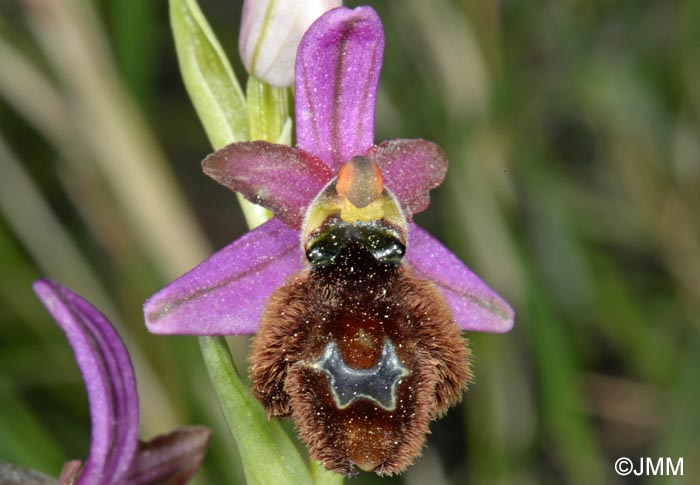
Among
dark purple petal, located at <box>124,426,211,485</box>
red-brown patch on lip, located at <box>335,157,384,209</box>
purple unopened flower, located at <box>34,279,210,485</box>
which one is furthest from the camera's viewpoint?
dark purple petal, located at <box>124,426,211,485</box>

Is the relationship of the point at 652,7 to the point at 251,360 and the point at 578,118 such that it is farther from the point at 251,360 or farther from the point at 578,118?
the point at 251,360

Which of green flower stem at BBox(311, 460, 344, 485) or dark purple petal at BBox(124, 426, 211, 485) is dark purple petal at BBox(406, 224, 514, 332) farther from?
dark purple petal at BBox(124, 426, 211, 485)

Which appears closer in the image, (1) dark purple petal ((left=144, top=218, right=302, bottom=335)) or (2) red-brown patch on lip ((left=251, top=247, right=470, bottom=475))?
(2) red-brown patch on lip ((left=251, top=247, right=470, bottom=475))

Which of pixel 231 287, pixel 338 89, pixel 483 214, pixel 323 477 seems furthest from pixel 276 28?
pixel 483 214

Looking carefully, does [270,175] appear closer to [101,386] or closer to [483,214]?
[101,386]

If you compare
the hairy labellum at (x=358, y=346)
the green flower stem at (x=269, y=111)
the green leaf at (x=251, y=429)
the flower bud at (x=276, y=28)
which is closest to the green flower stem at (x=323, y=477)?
the green leaf at (x=251, y=429)

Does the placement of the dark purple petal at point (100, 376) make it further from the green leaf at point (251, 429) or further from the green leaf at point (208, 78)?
the green leaf at point (208, 78)

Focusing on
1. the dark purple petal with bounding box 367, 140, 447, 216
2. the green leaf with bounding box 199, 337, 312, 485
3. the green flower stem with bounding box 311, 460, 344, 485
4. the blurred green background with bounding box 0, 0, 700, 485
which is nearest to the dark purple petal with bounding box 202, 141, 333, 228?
the dark purple petal with bounding box 367, 140, 447, 216
